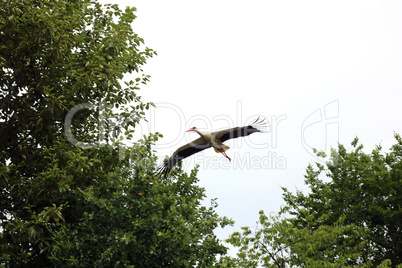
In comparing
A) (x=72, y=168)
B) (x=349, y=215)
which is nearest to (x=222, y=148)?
(x=72, y=168)

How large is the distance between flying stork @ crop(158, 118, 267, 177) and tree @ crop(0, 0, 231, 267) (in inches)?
91.6

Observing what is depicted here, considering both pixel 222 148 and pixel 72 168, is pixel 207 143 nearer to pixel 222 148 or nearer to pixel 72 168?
pixel 222 148

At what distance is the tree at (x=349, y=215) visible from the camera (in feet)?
70.3

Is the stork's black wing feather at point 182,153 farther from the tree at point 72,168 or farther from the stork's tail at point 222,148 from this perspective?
the tree at point 72,168

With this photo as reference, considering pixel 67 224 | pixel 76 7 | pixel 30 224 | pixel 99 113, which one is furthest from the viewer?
pixel 76 7

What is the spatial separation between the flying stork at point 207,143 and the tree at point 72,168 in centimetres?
233

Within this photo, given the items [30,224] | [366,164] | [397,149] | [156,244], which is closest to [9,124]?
[30,224]

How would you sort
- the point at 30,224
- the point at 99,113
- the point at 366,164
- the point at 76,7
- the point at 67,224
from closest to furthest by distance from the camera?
the point at 30,224, the point at 67,224, the point at 99,113, the point at 76,7, the point at 366,164

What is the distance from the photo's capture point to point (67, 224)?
42.4 ft

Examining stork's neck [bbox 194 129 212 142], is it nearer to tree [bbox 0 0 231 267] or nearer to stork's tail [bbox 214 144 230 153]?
stork's tail [bbox 214 144 230 153]

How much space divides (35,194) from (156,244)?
11.7ft

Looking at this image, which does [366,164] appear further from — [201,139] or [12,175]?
[12,175]

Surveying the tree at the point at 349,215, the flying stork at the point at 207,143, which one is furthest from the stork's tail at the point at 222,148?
the tree at the point at 349,215

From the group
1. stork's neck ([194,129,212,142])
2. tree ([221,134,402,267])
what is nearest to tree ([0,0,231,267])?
stork's neck ([194,129,212,142])
